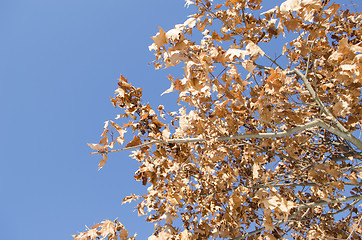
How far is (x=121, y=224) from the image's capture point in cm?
268

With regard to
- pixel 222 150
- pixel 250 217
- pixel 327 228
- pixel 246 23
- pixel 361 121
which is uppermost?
pixel 246 23

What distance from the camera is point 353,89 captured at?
2.45m

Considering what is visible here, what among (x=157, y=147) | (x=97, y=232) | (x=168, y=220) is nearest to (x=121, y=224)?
(x=97, y=232)

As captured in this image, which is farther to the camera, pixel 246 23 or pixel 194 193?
pixel 194 193

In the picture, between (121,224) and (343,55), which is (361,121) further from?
(121,224)

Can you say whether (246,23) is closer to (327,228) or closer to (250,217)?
(250,217)

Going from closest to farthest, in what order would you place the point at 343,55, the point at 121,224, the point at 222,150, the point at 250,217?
the point at 343,55, the point at 121,224, the point at 222,150, the point at 250,217

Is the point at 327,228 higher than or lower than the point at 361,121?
lower

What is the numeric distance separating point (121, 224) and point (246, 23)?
9.21ft

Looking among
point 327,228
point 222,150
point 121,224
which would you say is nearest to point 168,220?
point 121,224

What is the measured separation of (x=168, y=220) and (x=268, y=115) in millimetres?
1920

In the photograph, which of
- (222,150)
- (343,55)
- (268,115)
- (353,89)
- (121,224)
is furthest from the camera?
(222,150)

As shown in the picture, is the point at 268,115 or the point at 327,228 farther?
the point at 327,228

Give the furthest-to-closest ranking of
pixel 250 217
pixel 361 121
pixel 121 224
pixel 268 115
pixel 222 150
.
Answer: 1. pixel 250 217
2. pixel 222 150
3. pixel 361 121
4. pixel 121 224
5. pixel 268 115
